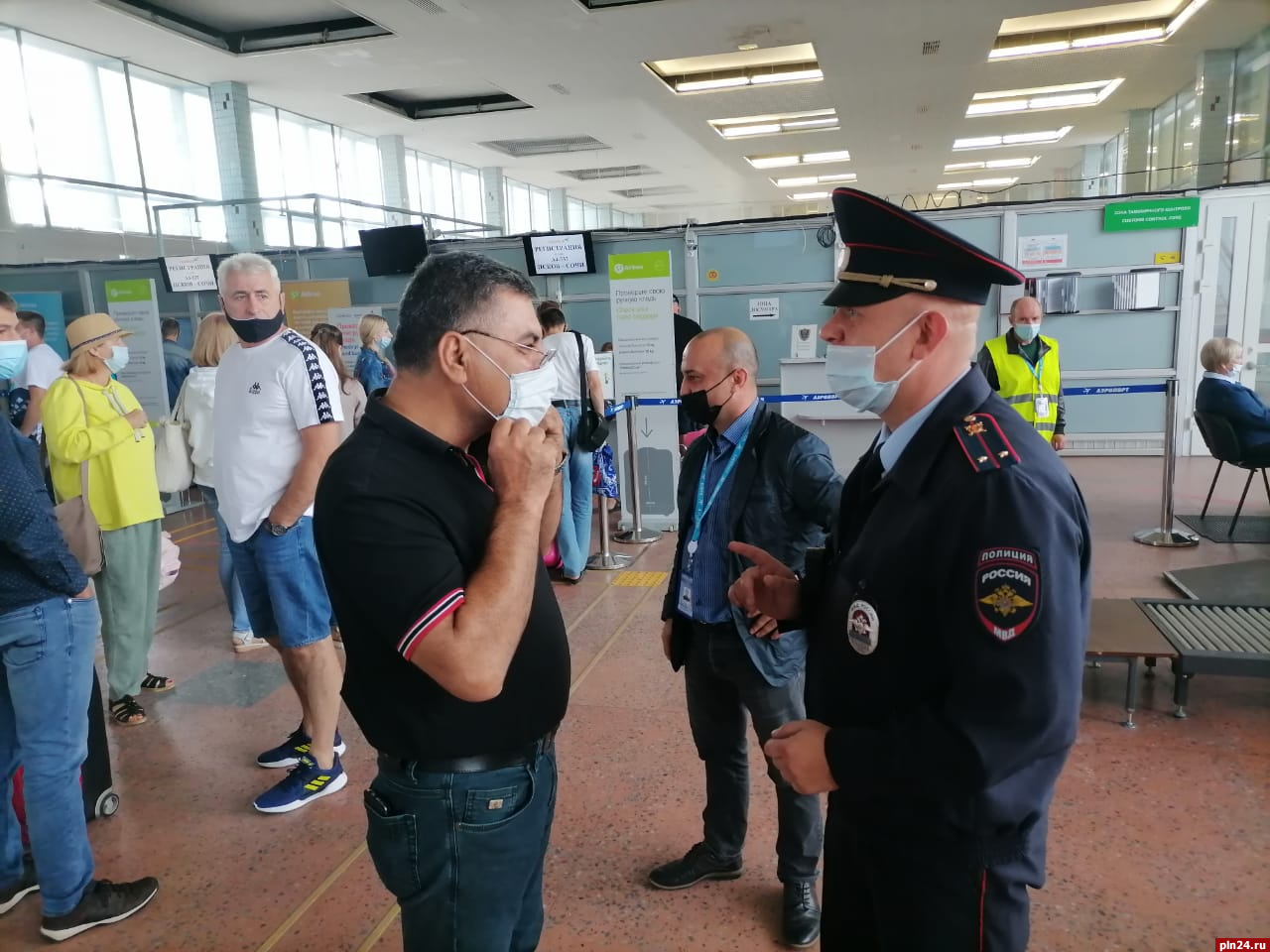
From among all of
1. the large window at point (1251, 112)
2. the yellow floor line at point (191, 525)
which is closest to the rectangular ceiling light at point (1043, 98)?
the large window at point (1251, 112)

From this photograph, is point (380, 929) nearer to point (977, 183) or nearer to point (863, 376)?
point (863, 376)

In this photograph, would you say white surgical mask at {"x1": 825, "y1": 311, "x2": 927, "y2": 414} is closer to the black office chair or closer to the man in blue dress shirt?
the man in blue dress shirt

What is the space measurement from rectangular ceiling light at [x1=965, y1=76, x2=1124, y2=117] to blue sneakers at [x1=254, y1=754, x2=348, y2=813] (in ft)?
48.9

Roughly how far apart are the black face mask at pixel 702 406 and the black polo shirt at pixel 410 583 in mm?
1064

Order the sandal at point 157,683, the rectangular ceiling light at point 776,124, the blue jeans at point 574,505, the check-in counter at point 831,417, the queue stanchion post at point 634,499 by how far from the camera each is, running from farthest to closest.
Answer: the rectangular ceiling light at point 776,124 < the check-in counter at point 831,417 < the queue stanchion post at point 634,499 < the blue jeans at point 574,505 < the sandal at point 157,683

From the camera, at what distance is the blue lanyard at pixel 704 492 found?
2367 mm

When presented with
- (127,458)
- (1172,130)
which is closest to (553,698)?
(127,458)

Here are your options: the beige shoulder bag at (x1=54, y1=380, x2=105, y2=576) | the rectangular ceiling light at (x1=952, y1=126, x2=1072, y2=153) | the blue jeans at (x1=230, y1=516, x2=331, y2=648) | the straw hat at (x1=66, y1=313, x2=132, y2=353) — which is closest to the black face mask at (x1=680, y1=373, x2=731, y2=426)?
the blue jeans at (x1=230, y1=516, x2=331, y2=648)

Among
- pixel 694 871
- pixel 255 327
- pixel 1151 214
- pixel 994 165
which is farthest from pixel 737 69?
pixel 994 165

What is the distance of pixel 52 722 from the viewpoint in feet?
7.67

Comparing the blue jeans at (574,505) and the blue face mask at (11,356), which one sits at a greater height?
the blue face mask at (11,356)

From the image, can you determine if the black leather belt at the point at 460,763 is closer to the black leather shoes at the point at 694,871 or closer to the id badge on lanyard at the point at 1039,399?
the black leather shoes at the point at 694,871

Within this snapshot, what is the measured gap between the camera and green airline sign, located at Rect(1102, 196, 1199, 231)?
308 inches

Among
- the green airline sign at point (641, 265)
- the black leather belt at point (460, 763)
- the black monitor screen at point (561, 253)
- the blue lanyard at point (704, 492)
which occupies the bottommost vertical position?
the black leather belt at point (460, 763)
